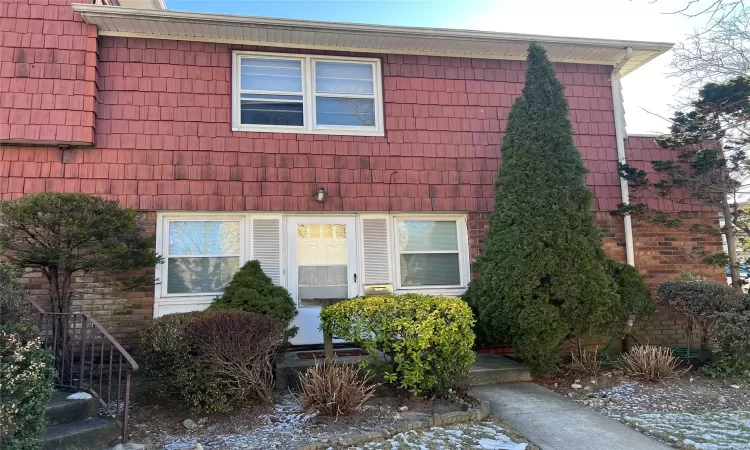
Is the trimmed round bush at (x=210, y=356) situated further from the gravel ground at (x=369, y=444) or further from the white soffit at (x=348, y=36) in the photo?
the white soffit at (x=348, y=36)

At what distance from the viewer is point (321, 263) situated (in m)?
7.02

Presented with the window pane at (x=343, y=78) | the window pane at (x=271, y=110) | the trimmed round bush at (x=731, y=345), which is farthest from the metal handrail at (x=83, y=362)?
the trimmed round bush at (x=731, y=345)

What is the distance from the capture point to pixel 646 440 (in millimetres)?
4027

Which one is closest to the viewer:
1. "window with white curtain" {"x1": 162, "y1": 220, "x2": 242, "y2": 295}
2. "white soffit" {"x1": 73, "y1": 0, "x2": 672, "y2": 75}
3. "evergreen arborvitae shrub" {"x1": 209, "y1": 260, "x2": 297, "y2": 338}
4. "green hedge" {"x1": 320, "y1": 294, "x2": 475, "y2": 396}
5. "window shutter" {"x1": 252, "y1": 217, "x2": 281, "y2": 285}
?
"green hedge" {"x1": 320, "y1": 294, "x2": 475, "y2": 396}

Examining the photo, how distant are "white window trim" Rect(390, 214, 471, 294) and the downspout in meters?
2.52

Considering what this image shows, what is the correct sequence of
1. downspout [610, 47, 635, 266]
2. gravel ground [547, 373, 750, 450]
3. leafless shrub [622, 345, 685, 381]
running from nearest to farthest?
1. gravel ground [547, 373, 750, 450]
2. leafless shrub [622, 345, 685, 381]
3. downspout [610, 47, 635, 266]

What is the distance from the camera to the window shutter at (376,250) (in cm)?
710

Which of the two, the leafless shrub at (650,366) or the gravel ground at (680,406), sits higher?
the leafless shrub at (650,366)

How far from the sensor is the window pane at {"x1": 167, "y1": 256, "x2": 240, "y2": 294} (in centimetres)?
661

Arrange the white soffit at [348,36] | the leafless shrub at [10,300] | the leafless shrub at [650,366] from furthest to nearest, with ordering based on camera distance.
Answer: the white soffit at [348,36] → the leafless shrub at [650,366] → the leafless shrub at [10,300]

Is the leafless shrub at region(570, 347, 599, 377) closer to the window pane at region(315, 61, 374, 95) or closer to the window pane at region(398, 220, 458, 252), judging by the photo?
the window pane at region(398, 220, 458, 252)

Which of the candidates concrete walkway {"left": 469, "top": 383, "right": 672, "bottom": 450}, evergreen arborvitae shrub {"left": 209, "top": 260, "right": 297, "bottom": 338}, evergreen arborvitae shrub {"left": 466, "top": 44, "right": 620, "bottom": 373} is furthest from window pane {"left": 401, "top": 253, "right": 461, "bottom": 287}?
concrete walkway {"left": 469, "top": 383, "right": 672, "bottom": 450}

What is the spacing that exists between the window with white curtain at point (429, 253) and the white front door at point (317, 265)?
2.40ft

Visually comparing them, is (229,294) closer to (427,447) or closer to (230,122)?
(230,122)
